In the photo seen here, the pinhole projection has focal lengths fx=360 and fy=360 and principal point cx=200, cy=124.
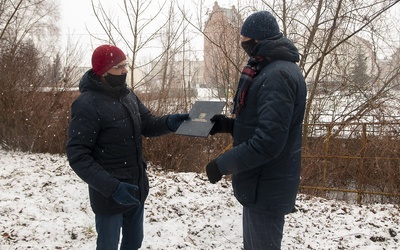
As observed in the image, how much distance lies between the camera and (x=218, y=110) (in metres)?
2.38

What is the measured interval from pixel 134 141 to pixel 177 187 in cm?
324

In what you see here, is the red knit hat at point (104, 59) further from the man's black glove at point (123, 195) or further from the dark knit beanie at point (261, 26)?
the dark knit beanie at point (261, 26)

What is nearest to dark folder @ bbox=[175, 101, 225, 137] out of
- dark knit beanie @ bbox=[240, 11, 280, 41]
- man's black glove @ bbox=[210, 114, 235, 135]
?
man's black glove @ bbox=[210, 114, 235, 135]

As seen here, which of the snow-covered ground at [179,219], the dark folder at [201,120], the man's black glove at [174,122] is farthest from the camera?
the snow-covered ground at [179,219]

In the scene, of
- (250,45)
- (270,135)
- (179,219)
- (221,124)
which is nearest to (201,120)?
(221,124)

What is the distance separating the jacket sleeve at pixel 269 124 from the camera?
178 centimetres

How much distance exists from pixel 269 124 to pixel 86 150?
44.6 inches

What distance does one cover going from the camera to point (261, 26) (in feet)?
6.55

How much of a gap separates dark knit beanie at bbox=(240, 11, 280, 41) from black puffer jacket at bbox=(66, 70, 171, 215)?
37.4 inches

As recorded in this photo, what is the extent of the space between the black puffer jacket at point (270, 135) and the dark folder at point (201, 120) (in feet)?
0.91

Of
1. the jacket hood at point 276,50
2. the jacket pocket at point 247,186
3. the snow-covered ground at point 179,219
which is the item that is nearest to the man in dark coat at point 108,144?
the jacket pocket at point 247,186

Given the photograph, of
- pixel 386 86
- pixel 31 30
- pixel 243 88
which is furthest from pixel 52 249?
pixel 31 30

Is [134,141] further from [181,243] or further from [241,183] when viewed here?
[181,243]

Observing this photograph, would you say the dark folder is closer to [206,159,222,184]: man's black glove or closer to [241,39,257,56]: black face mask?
[206,159,222,184]: man's black glove
